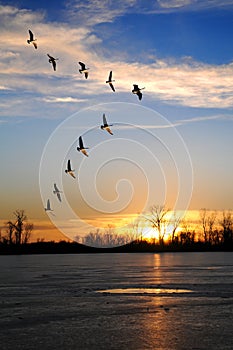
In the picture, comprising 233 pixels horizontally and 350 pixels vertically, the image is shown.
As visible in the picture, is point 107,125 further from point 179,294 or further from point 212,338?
point 212,338

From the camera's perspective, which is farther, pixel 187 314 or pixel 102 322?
pixel 187 314

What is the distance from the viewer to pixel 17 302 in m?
17.4

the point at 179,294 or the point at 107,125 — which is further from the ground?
the point at 107,125

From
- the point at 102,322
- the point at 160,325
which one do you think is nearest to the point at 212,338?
the point at 160,325

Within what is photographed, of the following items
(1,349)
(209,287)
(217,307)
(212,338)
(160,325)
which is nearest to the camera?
(1,349)

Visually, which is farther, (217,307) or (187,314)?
(217,307)

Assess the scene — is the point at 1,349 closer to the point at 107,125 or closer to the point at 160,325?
the point at 160,325

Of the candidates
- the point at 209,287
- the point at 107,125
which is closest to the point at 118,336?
the point at 209,287

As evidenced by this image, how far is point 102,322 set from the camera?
1312 cm

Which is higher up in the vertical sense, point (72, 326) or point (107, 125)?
point (107, 125)

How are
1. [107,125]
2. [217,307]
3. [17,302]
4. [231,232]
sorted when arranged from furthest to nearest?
[231,232], [107,125], [17,302], [217,307]

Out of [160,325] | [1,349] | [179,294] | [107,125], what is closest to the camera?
[1,349]

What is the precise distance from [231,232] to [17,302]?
12806 cm

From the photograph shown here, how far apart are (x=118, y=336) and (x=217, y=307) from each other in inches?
214
